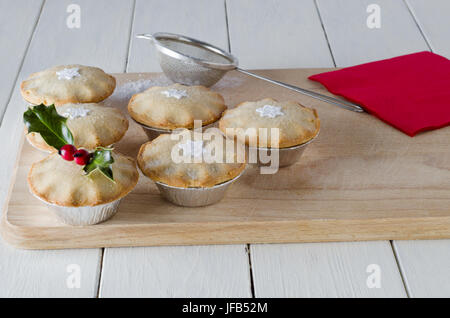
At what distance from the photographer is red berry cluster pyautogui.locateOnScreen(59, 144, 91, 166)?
1.29 m

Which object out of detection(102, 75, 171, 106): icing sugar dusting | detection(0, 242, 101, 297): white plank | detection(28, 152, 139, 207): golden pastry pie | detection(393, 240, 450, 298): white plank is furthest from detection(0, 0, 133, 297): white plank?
detection(393, 240, 450, 298): white plank

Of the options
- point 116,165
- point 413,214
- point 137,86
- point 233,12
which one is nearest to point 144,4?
point 233,12

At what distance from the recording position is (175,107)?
1.57 m

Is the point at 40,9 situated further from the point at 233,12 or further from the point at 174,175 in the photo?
the point at 174,175

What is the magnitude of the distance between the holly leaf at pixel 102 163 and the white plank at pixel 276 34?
0.97m

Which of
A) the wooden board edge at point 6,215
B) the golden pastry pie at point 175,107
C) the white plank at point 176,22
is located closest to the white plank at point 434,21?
the white plank at point 176,22

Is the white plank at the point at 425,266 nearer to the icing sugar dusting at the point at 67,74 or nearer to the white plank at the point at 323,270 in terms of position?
the white plank at the point at 323,270

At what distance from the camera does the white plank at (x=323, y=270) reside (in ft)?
4.15

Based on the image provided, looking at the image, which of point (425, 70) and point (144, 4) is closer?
point (425, 70)

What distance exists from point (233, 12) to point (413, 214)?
132 centimetres

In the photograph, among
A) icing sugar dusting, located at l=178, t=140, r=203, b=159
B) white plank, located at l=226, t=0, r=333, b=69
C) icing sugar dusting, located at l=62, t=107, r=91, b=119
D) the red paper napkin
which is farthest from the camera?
white plank, located at l=226, t=0, r=333, b=69

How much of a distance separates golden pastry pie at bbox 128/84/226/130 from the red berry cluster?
0.92 feet

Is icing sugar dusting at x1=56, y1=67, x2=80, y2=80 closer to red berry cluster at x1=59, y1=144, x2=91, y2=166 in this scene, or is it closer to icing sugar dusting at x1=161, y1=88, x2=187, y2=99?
icing sugar dusting at x1=161, y1=88, x2=187, y2=99

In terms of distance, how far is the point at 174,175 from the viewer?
1.35 m
